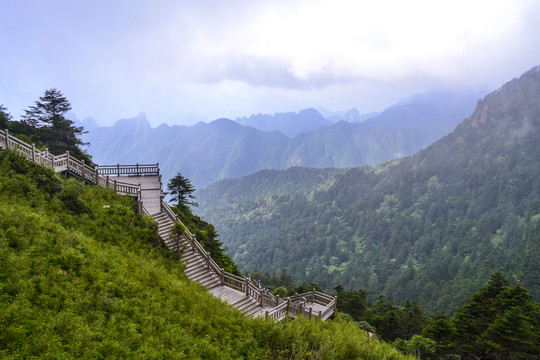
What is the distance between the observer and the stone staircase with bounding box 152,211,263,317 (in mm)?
18469

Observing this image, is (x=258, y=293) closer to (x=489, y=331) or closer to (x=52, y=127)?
(x=489, y=331)

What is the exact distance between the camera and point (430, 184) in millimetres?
173875

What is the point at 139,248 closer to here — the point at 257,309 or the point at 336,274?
the point at 257,309

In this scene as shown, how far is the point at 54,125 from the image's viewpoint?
3841 centimetres

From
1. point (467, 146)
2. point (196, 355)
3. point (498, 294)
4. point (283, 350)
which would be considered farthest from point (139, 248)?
point (467, 146)

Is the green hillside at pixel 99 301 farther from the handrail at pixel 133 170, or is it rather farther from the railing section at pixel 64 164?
the handrail at pixel 133 170

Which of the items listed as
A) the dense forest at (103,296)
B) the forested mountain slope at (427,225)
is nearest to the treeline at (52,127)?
the dense forest at (103,296)

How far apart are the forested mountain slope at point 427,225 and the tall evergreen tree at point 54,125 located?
85.6 meters

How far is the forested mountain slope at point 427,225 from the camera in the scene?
3920 inches

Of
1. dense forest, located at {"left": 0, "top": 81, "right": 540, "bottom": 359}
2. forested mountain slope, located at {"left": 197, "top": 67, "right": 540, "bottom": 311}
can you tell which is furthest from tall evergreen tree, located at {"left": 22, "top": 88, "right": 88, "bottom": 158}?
forested mountain slope, located at {"left": 197, "top": 67, "right": 540, "bottom": 311}

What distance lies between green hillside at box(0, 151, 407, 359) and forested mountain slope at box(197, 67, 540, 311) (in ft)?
261

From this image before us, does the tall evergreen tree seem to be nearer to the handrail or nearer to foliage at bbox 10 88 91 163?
foliage at bbox 10 88 91 163

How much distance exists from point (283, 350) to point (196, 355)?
11.9 feet

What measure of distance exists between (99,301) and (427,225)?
15416 centimetres
